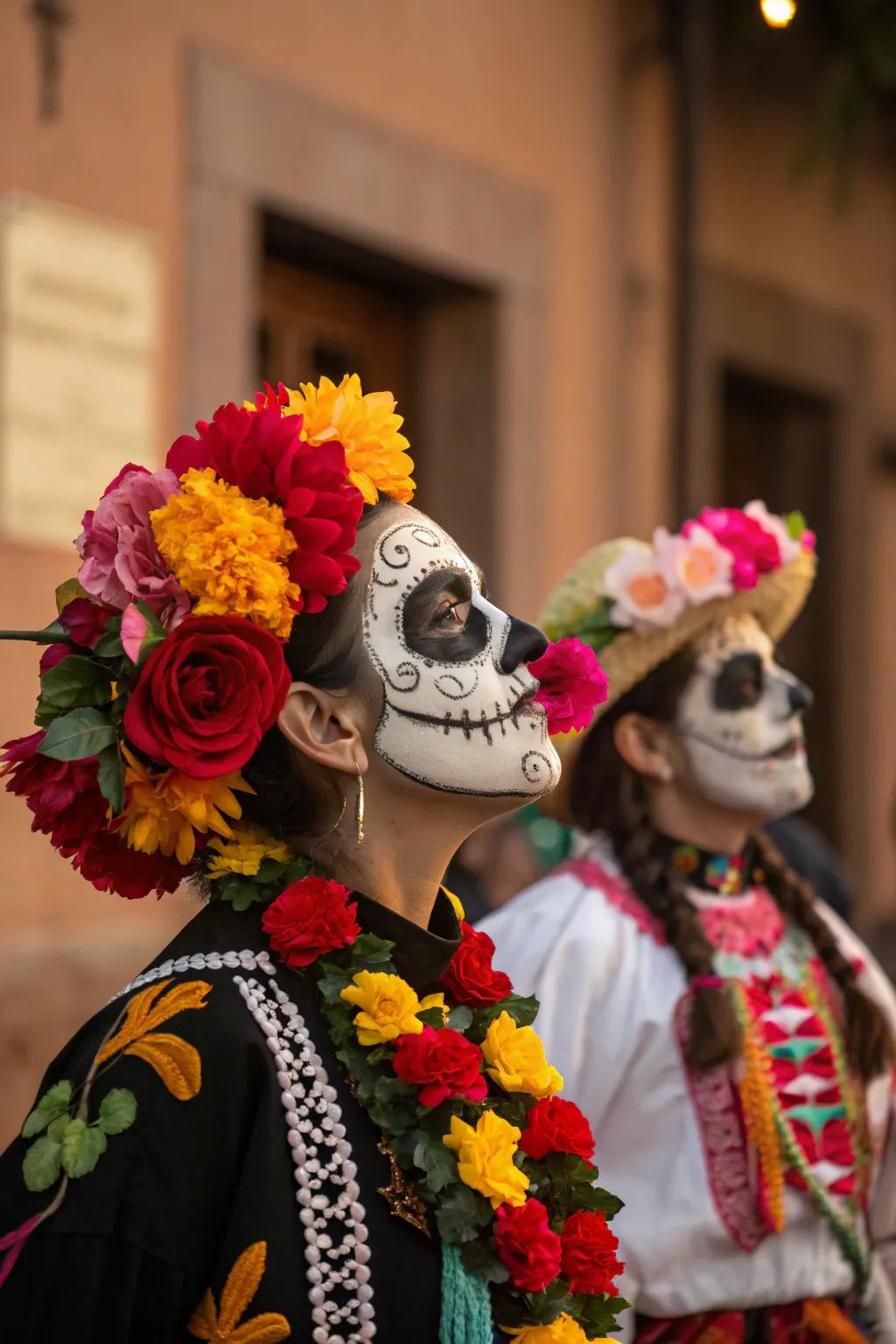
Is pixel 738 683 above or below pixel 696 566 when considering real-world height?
below

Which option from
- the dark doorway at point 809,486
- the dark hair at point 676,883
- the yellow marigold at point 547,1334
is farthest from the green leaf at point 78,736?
the dark doorway at point 809,486

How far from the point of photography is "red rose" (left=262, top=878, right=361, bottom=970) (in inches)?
97.0

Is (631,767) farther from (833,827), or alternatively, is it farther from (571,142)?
(833,827)

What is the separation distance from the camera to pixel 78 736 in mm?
2416

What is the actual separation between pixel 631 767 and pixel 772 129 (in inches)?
233

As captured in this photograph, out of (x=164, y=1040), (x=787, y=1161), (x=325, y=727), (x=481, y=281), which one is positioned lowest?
(x=787, y=1161)

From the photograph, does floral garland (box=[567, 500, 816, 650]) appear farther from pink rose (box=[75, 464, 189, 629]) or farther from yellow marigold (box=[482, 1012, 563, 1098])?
pink rose (box=[75, 464, 189, 629])

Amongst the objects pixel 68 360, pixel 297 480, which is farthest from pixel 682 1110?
pixel 68 360

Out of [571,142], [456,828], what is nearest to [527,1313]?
[456,828]

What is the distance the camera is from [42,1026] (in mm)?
5820

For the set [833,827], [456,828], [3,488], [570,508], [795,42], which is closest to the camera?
[456,828]

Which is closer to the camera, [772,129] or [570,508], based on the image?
[570,508]

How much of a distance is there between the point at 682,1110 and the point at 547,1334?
120cm

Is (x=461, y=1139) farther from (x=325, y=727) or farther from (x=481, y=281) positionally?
(x=481, y=281)
